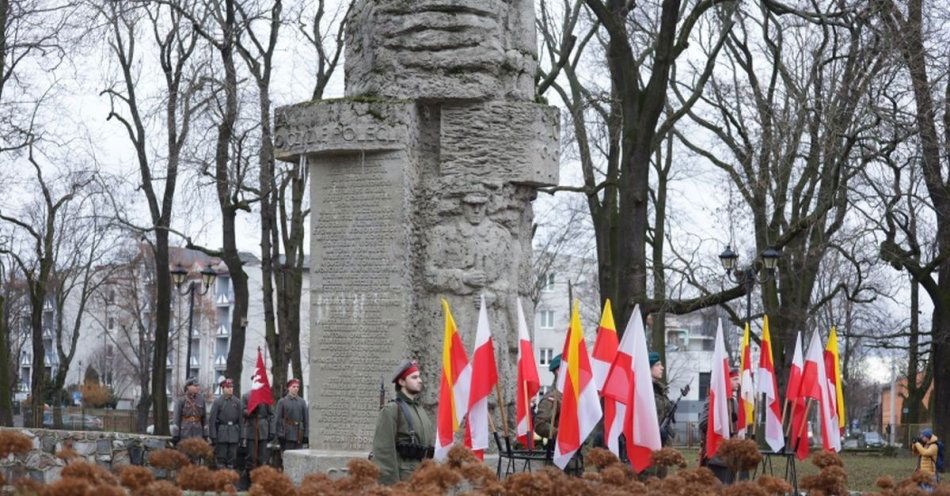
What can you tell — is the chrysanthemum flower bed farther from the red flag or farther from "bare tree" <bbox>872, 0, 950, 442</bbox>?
"bare tree" <bbox>872, 0, 950, 442</bbox>

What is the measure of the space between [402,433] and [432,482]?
278cm

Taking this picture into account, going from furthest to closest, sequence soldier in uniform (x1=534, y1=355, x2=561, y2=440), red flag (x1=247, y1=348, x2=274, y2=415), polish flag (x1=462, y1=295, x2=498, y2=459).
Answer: red flag (x1=247, y1=348, x2=274, y2=415) → soldier in uniform (x1=534, y1=355, x2=561, y2=440) → polish flag (x1=462, y1=295, x2=498, y2=459)

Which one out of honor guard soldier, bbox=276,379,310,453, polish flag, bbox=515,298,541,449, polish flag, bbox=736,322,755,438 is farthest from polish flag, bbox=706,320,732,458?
honor guard soldier, bbox=276,379,310,453

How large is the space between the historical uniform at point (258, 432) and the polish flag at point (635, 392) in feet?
37.8

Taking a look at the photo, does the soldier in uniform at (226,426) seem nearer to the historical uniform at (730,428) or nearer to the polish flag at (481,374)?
the historical uniform at (730,428)

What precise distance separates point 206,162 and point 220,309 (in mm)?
71522

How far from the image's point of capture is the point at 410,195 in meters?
14.7

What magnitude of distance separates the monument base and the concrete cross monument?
24 mm

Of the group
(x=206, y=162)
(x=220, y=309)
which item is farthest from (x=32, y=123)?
(x=220, y=309)

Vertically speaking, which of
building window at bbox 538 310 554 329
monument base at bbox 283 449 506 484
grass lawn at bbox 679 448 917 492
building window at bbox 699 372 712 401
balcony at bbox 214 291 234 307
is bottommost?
grass lawn at bbox 679 448 917 492

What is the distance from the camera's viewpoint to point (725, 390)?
1396cm

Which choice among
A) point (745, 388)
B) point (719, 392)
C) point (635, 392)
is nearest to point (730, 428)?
point (745, 388)

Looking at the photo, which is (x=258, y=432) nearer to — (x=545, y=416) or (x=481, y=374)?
(x=545, y=416)

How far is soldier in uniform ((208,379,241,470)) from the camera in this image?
2209cm
